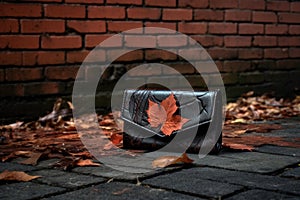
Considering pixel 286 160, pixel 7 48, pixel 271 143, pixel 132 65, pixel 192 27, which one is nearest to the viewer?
pixel 286 160

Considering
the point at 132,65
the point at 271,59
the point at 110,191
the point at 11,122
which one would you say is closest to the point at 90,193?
the point at 110,191

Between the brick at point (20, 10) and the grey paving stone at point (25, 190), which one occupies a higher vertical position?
the brick at point (20, 10)

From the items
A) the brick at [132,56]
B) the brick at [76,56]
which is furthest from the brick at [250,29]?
the brick at [76,56]

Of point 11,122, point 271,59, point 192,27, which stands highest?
point 192,27

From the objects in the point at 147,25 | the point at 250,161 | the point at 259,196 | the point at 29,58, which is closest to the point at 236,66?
the point at 147,25

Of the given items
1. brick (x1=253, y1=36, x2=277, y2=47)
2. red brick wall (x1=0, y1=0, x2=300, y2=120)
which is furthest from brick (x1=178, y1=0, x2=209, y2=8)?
brick (x1=253, y1=36, x2=277, y2=47)

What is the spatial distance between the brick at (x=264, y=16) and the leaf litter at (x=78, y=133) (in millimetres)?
789

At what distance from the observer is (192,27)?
434 centimetres

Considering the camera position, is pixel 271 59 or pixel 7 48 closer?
pixel 7 48

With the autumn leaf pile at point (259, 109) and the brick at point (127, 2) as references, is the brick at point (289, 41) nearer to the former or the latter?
the autumn leaf pile at point (259, 109)

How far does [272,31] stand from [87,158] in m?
3.09

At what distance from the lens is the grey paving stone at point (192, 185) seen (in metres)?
1.72

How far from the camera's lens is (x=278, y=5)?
16.1 feet

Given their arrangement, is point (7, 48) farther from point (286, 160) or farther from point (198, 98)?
point (286, 160)
